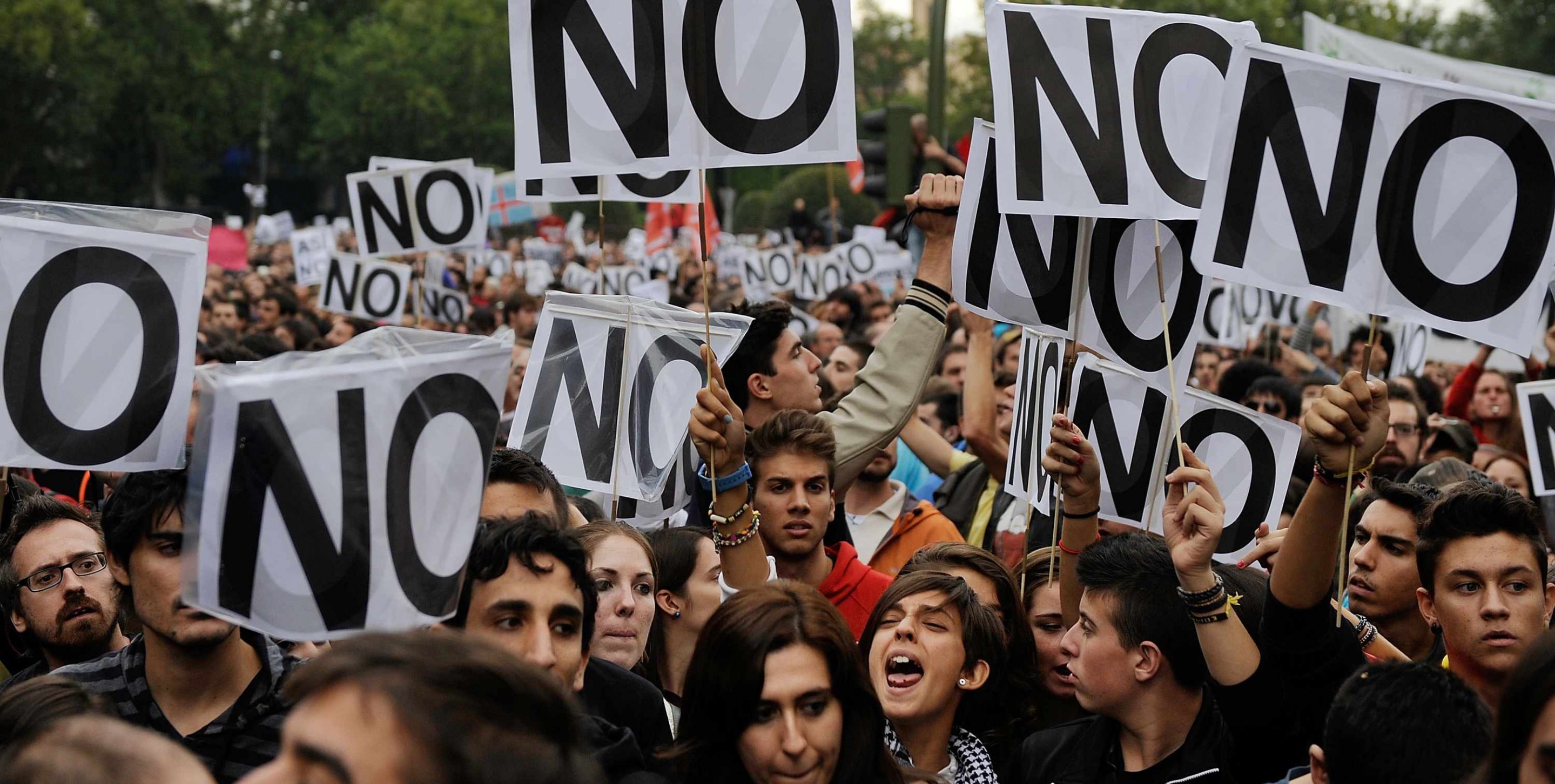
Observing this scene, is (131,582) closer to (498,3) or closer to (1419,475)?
(1419,475)

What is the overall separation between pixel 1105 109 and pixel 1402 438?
3.90m

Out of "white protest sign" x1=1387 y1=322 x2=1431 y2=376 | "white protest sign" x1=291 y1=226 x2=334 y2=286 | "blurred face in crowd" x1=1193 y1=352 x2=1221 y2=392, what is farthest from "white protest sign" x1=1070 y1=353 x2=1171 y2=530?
"white protest sign" x1=291 y1=226 x2=334 y2=286

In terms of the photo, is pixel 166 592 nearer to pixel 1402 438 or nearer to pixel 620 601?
pixel 620 601

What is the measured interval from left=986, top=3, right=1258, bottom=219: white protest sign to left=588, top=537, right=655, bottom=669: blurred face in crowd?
1410 millimetres

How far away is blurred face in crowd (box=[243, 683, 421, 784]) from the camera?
189 centimetres

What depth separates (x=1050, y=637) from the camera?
489 cm

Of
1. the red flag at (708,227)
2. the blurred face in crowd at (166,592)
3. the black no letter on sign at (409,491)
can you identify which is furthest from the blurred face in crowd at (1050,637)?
the red flag at (708,227)

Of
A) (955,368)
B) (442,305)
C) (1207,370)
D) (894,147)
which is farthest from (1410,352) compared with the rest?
(442,305)

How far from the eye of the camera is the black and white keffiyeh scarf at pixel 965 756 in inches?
159

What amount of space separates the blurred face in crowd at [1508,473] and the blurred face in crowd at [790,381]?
3216mm

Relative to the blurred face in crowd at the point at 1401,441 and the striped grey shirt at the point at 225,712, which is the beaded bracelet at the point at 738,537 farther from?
the blurred face in crowd at the point at 1401,441

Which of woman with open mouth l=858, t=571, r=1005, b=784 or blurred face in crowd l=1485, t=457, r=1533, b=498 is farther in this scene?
blurred face in crowd l=1485, t=457, r=1533, b=498

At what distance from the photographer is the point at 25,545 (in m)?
4.45

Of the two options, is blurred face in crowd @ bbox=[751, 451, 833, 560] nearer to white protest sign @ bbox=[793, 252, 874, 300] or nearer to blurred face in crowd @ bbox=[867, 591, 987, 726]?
blurred face in crowd @ bbox=[867, 591, 987, 726]
